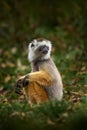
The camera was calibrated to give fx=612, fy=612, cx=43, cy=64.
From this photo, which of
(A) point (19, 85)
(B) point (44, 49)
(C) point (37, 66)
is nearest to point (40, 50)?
(B) point (44, 49)

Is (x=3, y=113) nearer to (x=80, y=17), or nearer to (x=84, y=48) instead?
(x=84, y=48)

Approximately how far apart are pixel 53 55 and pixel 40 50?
7922mm

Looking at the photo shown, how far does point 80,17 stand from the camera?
73.8 ft

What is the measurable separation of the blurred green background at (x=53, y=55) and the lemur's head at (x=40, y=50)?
0.89 m

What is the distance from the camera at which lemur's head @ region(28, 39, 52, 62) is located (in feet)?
35.9

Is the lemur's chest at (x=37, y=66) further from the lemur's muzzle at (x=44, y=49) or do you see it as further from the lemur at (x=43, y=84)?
the lemur's muzzle at (x=44, y=49)

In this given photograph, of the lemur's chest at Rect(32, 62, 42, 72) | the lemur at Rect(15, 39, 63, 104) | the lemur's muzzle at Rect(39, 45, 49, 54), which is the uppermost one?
the lemur's muzzle at Rect(39, 45, 49, 54)

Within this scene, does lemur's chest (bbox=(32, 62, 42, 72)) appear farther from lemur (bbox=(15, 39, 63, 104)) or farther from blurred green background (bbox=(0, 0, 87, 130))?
blurred green background (bbox=(0, 0, 87, 130))

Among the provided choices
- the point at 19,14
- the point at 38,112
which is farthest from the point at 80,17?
the point at 38,112

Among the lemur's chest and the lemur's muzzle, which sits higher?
the lemur's muzzle

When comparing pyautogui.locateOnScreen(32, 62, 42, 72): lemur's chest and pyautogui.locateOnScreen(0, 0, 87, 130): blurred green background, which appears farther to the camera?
pyautogui.locateOnScreen(32, 62, 42, 72): lemur's chest

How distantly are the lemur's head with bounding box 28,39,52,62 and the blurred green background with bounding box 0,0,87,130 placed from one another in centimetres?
89

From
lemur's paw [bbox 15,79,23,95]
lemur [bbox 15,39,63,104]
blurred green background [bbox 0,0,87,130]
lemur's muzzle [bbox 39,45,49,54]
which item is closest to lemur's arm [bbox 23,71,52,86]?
lemur [bbox 15,39,63,104]

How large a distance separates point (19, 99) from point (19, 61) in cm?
587
